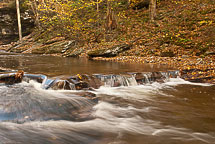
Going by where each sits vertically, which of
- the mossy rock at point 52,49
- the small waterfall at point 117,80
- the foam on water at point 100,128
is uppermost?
the mossy rock at point 52,49

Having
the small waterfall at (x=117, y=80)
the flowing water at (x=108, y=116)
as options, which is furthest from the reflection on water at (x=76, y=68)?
the flowing water at (x=108, y=116)

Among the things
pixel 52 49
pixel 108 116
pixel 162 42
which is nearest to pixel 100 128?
pixel 108 116

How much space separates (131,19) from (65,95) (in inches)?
590

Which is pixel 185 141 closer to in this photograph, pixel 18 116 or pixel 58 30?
pixel 18 116

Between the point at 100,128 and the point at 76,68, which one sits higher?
the point at 76,68

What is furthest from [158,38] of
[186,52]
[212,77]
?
[212,77]

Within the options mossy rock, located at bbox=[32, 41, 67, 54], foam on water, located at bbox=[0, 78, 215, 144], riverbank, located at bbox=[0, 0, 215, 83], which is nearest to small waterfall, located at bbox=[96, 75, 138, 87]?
foam on water, located at bbox=[0, 78, 215, 144]

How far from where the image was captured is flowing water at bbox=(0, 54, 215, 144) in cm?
268

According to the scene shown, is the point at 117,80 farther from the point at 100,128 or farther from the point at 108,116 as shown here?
the point at 100,128

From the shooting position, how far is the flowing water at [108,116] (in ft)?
8.79

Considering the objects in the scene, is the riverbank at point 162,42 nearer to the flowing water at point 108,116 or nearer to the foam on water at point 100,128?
the flowing water at point 108,116

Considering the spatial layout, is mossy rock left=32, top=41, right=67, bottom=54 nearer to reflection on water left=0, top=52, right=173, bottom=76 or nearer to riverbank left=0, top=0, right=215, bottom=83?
riverbank left=0, top=0, right=215, bottom=83

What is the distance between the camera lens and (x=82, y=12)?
15633 mm

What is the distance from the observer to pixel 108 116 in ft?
11.9
